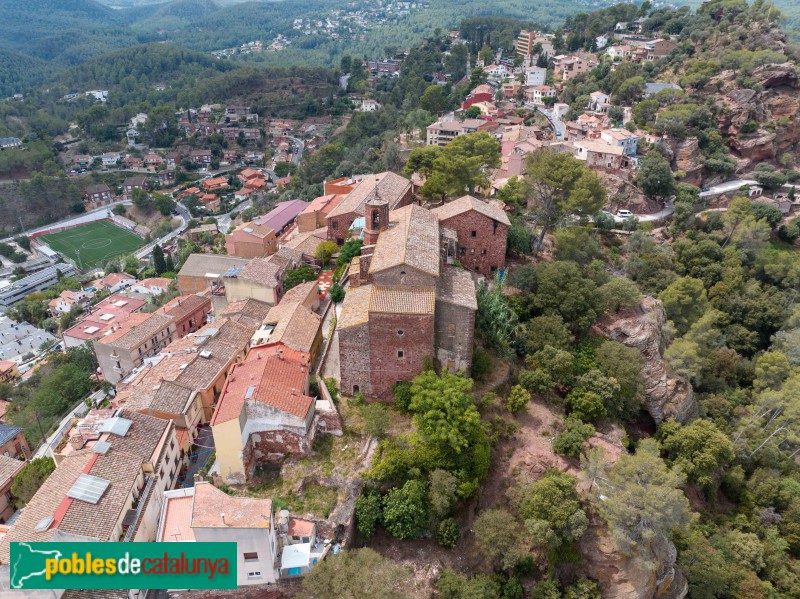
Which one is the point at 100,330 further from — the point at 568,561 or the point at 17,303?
the point at 568,561

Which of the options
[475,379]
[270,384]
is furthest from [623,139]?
[270,384]

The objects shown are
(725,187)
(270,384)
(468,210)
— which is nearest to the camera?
(270,384)

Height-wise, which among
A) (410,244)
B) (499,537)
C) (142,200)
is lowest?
(142,200)

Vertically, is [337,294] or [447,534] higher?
[337,294]

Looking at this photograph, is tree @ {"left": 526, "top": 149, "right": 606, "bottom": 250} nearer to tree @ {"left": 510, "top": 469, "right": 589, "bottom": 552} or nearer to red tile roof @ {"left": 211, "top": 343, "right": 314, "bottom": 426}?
tree @ {"left": 510, "top": 469, "right": 589, "bottom": 552}

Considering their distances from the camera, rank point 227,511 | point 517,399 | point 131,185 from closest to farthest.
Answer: point 227,511, point 517,399, point 131,185

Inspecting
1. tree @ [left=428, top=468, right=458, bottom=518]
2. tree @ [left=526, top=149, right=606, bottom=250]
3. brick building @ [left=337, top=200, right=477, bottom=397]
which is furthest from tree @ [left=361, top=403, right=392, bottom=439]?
tree @ [left=526, top=149, right=606, bottom=250]

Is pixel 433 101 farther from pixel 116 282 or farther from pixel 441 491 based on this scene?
pixel 441 491
